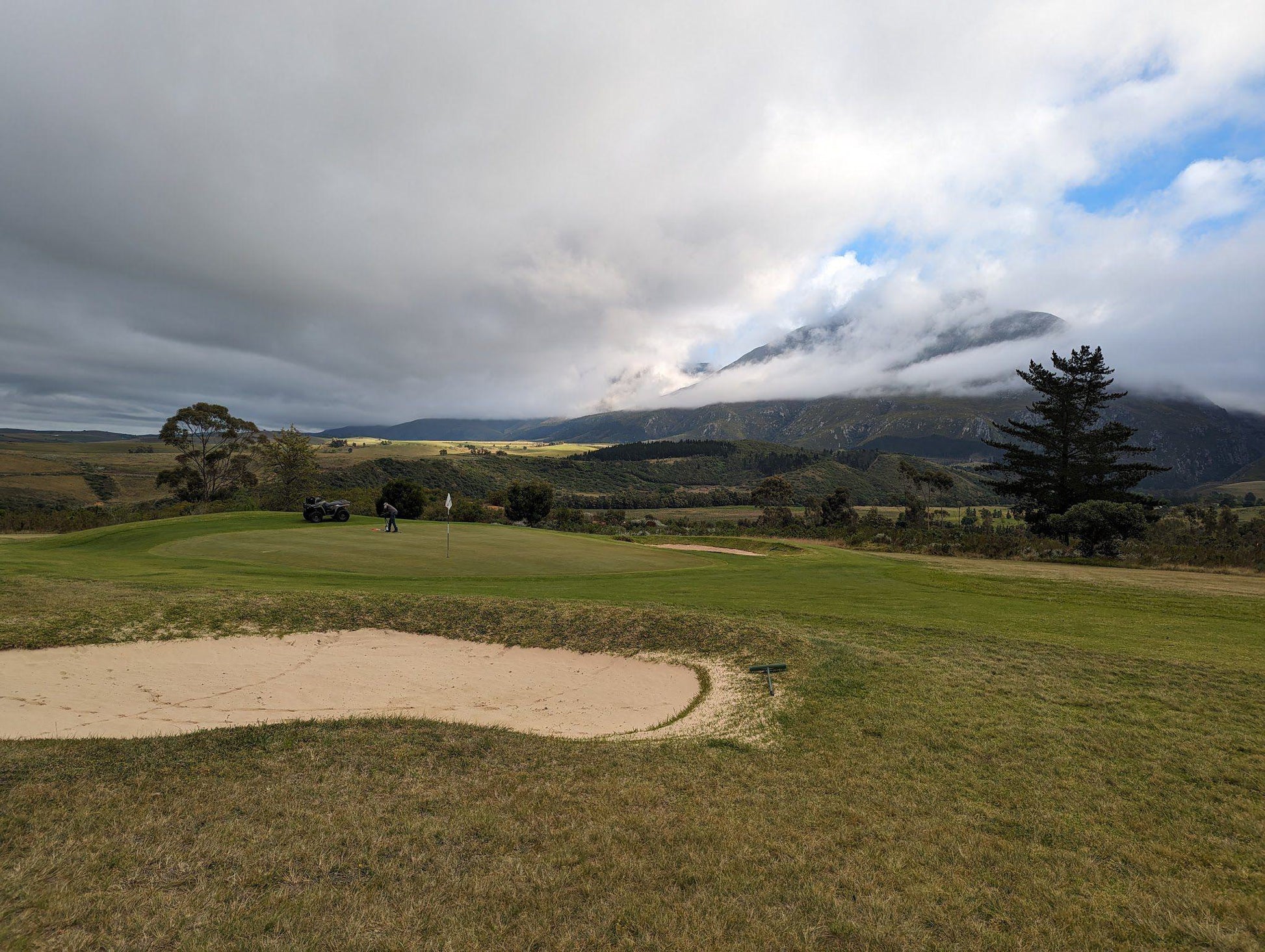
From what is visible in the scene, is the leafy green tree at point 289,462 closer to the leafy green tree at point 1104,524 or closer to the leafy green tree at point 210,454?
the leafy green tree at point 210,454

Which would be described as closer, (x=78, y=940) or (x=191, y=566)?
(x=78, y=940)

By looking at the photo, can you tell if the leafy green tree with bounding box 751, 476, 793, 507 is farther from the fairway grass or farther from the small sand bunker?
the small sand bunker

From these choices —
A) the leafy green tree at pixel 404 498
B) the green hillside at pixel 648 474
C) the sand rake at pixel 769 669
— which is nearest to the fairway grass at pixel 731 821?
the sand rake at pixel 769 669

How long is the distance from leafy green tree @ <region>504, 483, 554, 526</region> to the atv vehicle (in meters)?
21.6

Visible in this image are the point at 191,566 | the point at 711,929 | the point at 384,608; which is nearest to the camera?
the point at 711,929

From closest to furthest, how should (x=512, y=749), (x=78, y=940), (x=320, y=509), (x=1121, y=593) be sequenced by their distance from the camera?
(x=78, y=940) < (x=512, y=749) < (x=1121, y=593) < (x=320, y=509)

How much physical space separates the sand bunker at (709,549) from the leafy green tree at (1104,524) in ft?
55.0

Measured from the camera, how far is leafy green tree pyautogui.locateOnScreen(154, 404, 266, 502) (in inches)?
2144

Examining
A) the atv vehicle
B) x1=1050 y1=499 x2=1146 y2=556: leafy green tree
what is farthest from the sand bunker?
the atv vehicle

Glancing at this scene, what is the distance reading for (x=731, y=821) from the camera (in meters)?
5.20

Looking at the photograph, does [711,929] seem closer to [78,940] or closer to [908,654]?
[78,940]

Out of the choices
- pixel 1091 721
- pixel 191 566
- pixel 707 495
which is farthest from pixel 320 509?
pixel 707 495

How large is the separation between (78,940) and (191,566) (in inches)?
812

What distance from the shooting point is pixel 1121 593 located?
17.2 metres
